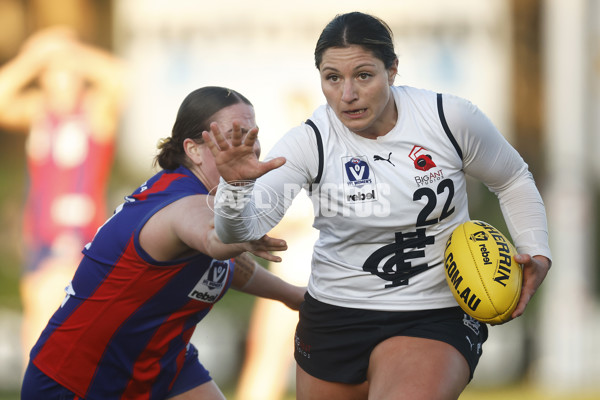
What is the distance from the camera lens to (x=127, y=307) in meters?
3.88

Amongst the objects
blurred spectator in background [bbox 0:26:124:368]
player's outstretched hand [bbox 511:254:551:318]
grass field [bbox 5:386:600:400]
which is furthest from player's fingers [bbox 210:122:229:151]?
blurred spectator in background [bbox 0:26:124:368]

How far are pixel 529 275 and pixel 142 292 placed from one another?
1588mm

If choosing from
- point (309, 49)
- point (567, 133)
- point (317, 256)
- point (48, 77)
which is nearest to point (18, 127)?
point (48, 77)

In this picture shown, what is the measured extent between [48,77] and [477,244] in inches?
280

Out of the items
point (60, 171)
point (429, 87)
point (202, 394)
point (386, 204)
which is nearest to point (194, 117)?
point (386, 204)

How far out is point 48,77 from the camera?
32.2ft

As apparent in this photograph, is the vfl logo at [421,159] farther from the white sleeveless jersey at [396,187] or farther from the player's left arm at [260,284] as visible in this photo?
the player's left arm at [260,284]

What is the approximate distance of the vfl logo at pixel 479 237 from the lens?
3.75 meters

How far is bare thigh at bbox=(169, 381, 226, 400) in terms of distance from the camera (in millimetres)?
4242

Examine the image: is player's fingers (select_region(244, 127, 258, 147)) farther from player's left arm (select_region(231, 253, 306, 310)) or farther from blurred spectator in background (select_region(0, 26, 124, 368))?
blurred spectator in background (select_region(0, 26, 124, 368))

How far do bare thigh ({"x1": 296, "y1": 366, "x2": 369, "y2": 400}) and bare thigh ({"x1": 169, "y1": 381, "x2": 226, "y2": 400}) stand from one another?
457 millimetres

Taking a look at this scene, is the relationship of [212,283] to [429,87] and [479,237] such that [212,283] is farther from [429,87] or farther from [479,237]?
[429,87]

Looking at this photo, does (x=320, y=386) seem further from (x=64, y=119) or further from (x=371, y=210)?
(x=64, y=119)

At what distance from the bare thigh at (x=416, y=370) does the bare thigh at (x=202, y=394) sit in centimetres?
86
